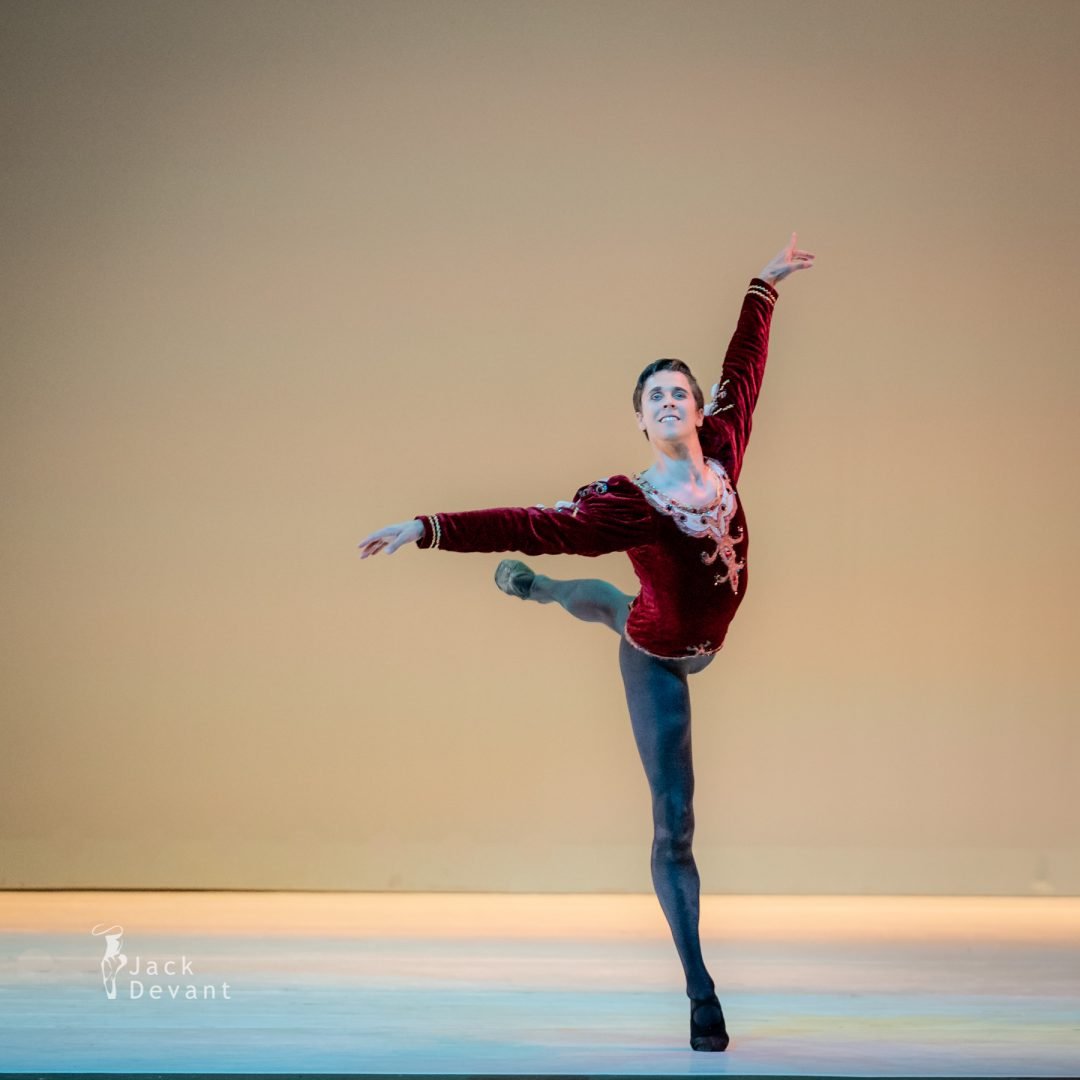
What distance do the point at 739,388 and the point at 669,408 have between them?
0.30 metres

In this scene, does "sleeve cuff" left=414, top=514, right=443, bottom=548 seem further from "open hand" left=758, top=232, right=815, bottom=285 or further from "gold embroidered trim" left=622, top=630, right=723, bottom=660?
"open hand" left=758, top=232, right=815, bottom=285

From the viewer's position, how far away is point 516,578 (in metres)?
3.58

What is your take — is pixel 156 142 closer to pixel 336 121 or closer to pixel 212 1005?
pixel 336 121

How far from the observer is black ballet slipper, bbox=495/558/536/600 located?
11.8 feet

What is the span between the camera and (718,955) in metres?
4.19

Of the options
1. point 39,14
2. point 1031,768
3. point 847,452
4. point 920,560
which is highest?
point 39,14

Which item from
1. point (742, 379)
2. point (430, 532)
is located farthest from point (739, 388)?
point (430, 532)

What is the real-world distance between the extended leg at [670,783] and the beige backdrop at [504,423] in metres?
2.75

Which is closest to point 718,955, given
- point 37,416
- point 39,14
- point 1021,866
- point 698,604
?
point 698,604

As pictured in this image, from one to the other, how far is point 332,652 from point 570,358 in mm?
1386

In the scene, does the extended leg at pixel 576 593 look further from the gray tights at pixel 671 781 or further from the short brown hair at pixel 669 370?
the short brown hair at pixel 669 370

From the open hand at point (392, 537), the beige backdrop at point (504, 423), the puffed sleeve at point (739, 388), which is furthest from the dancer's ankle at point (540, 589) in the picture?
the beige backdrop at point (504, 423)

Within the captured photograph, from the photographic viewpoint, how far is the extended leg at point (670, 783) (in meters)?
2.88

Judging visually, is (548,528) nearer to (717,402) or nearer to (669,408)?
(669,408)
